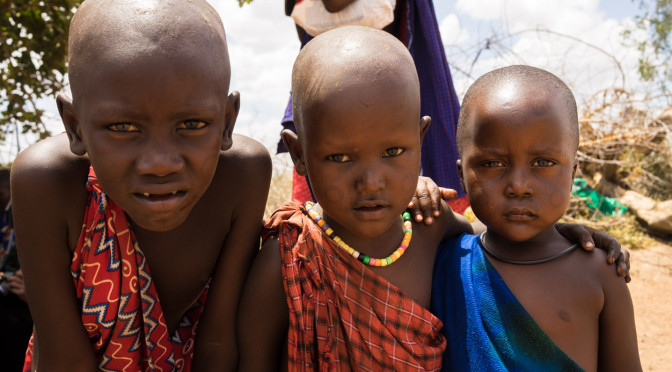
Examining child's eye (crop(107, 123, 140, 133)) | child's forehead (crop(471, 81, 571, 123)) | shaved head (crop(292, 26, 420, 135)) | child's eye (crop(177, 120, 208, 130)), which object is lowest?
child's forehead (crop(471, 81, 571, 123))

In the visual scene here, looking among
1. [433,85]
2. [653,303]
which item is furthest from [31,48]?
[653,303]

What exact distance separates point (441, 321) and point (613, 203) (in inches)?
209

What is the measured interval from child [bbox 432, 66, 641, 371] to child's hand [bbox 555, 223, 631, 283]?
1.0 inches

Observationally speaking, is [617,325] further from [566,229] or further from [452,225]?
[452,225]

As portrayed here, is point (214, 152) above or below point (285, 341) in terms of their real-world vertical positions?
above

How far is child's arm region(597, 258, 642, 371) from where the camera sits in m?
1.44

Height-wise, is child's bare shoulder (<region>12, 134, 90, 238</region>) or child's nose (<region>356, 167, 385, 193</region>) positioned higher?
child's bare shoulder (<region>12, 134, 90, 238</region>)

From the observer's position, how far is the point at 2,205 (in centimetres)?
322

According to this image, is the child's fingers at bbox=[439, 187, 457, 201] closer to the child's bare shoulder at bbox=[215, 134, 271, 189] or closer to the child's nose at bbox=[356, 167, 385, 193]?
the child's nose at bbox=[356, 167, 385, 193]

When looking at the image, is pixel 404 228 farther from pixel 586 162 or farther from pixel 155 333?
pixel 586 162

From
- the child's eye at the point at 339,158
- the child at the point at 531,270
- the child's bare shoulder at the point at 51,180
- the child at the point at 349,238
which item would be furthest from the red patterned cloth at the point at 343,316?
the child's bare shoulder at the point at 51,180

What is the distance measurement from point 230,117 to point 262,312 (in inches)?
21.6

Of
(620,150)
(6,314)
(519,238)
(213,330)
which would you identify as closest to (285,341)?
(213,330)

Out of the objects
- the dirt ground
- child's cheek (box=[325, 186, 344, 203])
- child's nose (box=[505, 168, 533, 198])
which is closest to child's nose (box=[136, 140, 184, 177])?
child's cheek (box=[325, 186, 344, 203])
